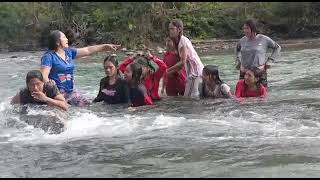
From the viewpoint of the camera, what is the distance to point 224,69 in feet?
49.0

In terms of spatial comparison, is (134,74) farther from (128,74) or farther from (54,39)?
(54,39)

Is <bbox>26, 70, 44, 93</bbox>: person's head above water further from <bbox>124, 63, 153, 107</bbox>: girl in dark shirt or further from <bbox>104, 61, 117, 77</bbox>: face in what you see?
<bbox>124, 63, 153, 107</bbox>: girl in dark shirt

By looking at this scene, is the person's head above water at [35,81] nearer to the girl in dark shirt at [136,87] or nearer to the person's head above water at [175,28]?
the girl in dark shirt at [136,87]

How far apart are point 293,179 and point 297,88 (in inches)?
236

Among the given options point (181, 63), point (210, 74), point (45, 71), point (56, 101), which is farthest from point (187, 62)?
point (56, 101)

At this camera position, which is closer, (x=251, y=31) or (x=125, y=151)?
(x=125, y=151)

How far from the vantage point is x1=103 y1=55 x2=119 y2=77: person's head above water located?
26.4 feet

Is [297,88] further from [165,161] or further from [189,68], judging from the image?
[165,161]

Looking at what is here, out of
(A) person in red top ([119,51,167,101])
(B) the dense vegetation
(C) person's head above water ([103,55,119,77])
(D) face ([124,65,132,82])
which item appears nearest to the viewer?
(C) person's head above water ([103,55,119,77])

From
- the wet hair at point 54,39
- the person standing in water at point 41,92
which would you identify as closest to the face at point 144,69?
the wet hair at point 54,39

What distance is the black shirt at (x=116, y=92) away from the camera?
27.0 feet

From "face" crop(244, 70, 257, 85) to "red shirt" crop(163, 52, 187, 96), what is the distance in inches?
45.2

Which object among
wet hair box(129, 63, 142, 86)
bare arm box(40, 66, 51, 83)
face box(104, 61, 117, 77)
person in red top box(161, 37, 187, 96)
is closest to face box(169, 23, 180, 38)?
person in red top box(161, 37, 187, 96)

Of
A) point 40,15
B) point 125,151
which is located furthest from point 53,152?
point 40,15
